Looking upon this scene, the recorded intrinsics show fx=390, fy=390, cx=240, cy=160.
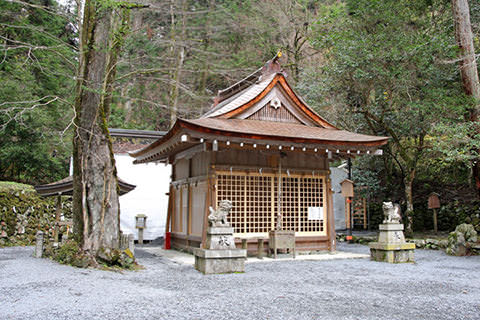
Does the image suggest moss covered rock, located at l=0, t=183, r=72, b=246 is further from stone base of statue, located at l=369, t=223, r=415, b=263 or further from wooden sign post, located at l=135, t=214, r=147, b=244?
stone base of statue, located at l=369, t=223, r=415, b=263

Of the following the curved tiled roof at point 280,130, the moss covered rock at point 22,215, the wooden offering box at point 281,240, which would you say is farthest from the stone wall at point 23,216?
the wooden offering box at point 281,240

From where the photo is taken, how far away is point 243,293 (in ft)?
20.0

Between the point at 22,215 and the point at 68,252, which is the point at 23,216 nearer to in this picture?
the point at 22,215

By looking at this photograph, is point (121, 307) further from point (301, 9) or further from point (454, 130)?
point (301, 9)

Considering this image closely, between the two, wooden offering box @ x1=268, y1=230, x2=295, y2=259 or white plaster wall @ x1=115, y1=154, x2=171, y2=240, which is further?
white plaster wall @ x1=115, y1=154, x2=171, y2=240

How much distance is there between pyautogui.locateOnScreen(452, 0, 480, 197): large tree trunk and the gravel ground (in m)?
5.95

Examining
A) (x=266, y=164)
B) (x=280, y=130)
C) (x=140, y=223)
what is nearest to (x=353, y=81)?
(x=280, y=130)

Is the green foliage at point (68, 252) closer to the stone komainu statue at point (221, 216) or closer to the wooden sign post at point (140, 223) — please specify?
the stone komainu statue at point (221, 216)

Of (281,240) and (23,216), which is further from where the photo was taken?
(23,216)

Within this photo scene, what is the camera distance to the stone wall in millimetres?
14055

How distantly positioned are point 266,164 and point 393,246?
4.02 m

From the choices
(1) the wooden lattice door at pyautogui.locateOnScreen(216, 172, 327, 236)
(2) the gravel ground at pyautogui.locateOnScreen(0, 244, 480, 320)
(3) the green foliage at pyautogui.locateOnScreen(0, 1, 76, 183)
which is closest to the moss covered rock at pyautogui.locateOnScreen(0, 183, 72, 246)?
(3) the green foliage at pyautogui.locateOnScreen(0, 1, 76, 183)

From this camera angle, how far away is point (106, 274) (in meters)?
7.53

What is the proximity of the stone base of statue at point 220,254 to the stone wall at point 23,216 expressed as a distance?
8.45 m
